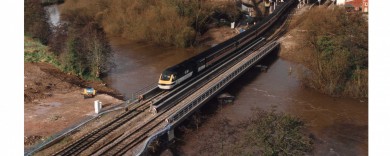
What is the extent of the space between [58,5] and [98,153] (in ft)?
209

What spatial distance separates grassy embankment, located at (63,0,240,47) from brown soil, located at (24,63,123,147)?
1598 cm

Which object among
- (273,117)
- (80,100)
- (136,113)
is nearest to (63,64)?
(80,100)

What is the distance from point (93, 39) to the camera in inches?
1410

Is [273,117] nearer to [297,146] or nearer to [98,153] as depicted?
[297,146]

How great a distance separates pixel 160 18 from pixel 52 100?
23.5 meters

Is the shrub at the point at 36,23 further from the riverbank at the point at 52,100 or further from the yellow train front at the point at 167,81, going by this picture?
the yellow train front at the point at 167,81

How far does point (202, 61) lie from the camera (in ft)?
108

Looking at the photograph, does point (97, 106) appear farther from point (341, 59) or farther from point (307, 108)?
point (341, 59)

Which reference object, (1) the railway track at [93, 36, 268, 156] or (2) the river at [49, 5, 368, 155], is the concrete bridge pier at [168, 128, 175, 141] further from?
(2) the river at [49, 5, 368, 155]

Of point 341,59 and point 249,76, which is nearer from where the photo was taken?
point 341,59

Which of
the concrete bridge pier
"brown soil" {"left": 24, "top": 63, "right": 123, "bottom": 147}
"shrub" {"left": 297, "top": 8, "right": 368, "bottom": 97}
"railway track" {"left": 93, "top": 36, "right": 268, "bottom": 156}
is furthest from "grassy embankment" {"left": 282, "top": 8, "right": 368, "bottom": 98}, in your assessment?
"brown soil" {"left": 24, "top": 63, "right": 123, "bottom": 147}

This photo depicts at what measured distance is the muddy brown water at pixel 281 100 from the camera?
2372 cm

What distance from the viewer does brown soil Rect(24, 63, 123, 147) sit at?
2358cm

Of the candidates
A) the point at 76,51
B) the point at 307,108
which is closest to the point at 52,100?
the point at 76,51
